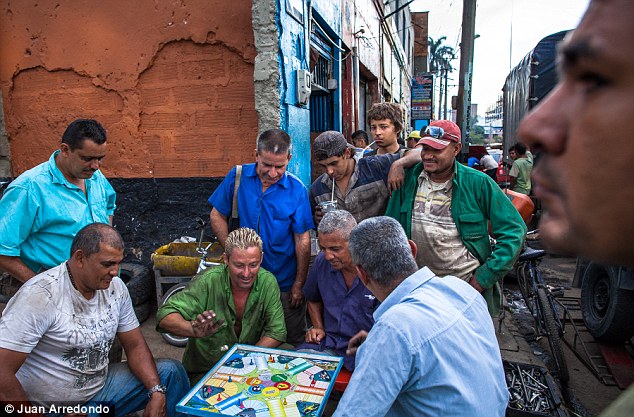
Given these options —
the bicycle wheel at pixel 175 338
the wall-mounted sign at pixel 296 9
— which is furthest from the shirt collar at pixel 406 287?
the wall-mounted sign at pixel 296 9

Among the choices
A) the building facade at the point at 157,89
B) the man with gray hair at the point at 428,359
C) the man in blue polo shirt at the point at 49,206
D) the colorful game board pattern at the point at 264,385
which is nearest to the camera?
the man with gray hair at the point at 428,359

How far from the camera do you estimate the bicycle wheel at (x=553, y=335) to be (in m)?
3.77

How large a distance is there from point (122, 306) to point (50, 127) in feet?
12.2

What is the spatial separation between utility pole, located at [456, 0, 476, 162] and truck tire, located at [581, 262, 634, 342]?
402 cm

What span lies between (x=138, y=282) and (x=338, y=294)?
2.68 metres

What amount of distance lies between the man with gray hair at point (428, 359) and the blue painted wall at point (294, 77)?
11.1 ft

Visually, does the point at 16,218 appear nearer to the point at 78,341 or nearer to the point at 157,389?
the point at 78,341

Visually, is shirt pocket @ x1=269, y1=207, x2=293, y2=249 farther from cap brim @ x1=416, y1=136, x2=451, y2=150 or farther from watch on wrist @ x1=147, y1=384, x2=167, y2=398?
Answer: watch on wrist @ x1=147, y1=384, x2=167, y2=398

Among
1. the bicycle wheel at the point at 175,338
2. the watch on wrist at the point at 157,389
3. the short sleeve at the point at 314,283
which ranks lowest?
the bicycle wheel at the point at 175,338

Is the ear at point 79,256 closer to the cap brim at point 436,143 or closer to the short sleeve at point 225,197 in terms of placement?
the short sleeve at point 225,197

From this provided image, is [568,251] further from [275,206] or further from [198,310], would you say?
[275,206]

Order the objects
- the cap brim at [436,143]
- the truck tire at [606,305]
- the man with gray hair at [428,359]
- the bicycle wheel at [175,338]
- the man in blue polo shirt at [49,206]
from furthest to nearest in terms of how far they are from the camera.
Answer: the bicycle wheel at [175,338]
the truck tire at [606,305]
the cap brim at [436,143]
the man in blue polo shirt at [49,206]
the man with gray hair at [428,359]

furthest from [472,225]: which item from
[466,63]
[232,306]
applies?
[466,63]

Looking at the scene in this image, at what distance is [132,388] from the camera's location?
2.75m
